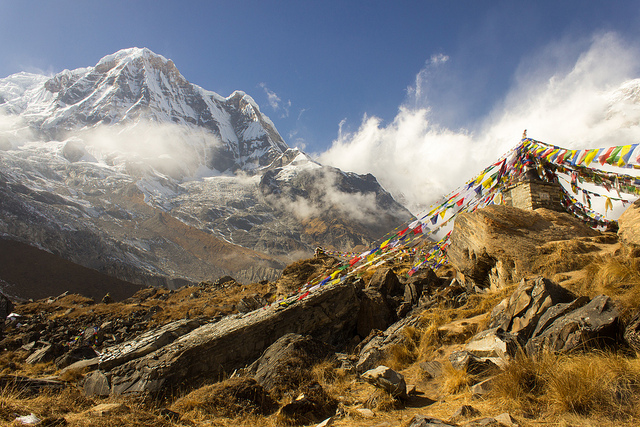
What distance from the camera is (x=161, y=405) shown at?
597 cm

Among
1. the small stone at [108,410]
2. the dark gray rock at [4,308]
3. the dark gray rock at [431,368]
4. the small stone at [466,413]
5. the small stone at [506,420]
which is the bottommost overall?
the dark gray rock at [431,368]

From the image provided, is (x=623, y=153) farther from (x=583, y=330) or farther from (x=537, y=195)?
(x=583, y=330)

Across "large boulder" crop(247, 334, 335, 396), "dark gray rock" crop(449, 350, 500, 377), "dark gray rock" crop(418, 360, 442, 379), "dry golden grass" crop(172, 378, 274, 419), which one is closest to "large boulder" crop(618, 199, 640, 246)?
"dark gray rock" crop(449, 350, 500, 377)

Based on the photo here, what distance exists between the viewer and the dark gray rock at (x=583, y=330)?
143 inches

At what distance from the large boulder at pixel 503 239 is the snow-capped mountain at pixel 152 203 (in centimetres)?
6448

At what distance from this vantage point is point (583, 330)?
3.72 metres

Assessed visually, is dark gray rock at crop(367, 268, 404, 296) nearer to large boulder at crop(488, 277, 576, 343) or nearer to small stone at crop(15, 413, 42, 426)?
large boulder at crop(488, 277, 576, 343)

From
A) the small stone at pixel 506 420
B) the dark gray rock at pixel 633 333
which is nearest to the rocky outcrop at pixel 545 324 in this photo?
the dark gray rock at pixel 633 333

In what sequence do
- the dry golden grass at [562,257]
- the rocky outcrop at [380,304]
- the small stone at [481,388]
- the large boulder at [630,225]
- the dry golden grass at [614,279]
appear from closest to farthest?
the small stone at [481,388], the dry golden grass at [614,279], the large boulder at [630,225], the dry golden grass at [562,257], the rocky outcrop at [380,304]

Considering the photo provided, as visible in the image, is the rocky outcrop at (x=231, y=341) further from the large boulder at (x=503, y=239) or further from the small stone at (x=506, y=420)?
the small stone at (x=506, y=420)

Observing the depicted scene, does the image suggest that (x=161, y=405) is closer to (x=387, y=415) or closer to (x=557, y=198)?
(x=387, y=415)

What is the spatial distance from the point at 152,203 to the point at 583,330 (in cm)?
14407

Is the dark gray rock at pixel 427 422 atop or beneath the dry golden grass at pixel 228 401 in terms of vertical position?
beneath

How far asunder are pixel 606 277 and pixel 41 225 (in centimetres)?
8570
